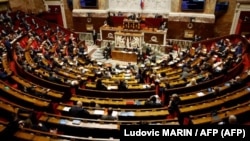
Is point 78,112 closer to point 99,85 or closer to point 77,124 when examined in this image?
point 77,124

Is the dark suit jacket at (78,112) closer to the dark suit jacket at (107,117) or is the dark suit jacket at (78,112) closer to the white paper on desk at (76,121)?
the white paper on desk at (76,121)

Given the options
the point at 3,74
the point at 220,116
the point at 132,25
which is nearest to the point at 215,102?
the point at 220,116

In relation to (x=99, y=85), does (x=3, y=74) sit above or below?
above

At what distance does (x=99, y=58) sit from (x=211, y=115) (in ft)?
35.9

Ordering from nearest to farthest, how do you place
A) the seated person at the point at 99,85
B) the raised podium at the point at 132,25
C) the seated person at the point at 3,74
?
the seated person at the point at 99,85 < the seated person at the point at 3,74 < the raised podium at the point at 132,25

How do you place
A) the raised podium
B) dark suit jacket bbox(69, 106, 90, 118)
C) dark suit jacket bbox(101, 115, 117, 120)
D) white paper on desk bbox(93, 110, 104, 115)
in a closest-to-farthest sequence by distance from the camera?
dark suit jacket bbox(101, 115, 117, 120) → dark suit jacket bbox(69, 106, 90, 118) → white paper on desk bbox(93, 110, 104, 115) → the raised podium

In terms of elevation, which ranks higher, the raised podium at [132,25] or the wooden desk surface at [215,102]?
the raised podium at [132,25]

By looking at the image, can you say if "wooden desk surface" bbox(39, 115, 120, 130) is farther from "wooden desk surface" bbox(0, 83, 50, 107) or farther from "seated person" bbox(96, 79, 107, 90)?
"seated person" bbox(96, 79, 107, 90)

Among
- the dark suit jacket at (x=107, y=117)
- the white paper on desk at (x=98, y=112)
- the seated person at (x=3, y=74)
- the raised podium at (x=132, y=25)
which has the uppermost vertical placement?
the raised podium at (x=132, y=25)

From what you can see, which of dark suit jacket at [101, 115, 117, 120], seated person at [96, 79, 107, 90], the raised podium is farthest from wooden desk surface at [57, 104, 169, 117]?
the raised podium

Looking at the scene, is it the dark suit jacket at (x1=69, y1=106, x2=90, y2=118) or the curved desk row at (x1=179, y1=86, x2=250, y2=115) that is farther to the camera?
the curved desk row at (x1=179, y1=86, x2=250, y2=115)

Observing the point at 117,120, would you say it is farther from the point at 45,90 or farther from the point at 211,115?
the point at 45,90

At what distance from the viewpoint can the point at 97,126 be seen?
5.33 meters

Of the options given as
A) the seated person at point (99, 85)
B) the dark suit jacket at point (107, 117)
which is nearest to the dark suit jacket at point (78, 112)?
the dark suit jacket at point (107, 117)
